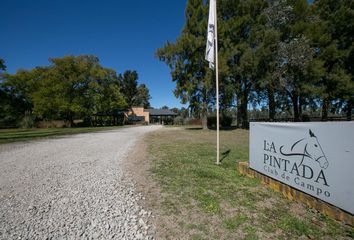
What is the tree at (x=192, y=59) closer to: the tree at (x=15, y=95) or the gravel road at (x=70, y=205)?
the gravel road at (x=70, y=205)

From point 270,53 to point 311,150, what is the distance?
18217mm

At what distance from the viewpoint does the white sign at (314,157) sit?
264 centimetres

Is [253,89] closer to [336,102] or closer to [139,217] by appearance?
[336,102]

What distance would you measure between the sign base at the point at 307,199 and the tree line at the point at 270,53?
15.5 metres

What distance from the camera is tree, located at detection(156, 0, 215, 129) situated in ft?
66.1

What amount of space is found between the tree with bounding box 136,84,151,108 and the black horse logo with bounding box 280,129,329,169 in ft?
235

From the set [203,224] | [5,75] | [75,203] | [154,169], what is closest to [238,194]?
[203,224]

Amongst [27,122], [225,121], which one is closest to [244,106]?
[225,121]

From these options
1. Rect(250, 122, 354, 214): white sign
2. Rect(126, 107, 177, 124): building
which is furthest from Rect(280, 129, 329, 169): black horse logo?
Rect(126, 107, 177, 124): building

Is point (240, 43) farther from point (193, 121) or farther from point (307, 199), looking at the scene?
point (193, 121)

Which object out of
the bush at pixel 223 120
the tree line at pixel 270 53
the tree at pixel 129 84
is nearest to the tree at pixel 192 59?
the tree line at pixel 270 53

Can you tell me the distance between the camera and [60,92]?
116ft

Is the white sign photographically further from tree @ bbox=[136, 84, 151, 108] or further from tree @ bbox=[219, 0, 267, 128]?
tree @ bbox=[136, 84, 151, 108]

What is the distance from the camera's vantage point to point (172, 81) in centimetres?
2258
